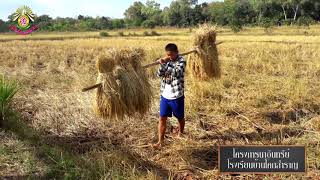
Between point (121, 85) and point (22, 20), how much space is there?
43.8 metres

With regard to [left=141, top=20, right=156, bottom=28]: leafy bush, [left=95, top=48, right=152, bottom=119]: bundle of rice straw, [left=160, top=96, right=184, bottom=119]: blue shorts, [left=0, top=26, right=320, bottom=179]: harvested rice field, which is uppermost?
[left=95, top=48, right=152, bottom=119]: bundle of rice straw

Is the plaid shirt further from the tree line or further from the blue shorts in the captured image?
the tree line

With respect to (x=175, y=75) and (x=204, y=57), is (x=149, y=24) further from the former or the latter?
(x=175, y=75)

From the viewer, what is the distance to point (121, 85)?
5383 millimetres

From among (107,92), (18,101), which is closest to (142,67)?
(107,92)

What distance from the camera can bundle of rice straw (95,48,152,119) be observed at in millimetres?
5281

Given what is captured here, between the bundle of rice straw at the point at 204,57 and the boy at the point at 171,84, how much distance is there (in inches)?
56.9

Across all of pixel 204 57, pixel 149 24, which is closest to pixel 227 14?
pixel 149 24

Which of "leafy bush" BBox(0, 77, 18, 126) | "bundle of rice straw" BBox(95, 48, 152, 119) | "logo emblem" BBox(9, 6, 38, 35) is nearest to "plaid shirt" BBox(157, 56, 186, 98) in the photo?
"bundle of rice straw" BBox(95, 48, 152, 119)

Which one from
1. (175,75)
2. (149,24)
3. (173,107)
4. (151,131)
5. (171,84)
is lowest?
(149,24)

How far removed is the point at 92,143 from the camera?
19.7 ft

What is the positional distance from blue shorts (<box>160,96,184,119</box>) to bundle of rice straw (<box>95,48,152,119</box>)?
203 millimetres

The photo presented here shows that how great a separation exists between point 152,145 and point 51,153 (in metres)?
1.24

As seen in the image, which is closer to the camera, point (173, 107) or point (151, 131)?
point (173, 107)
